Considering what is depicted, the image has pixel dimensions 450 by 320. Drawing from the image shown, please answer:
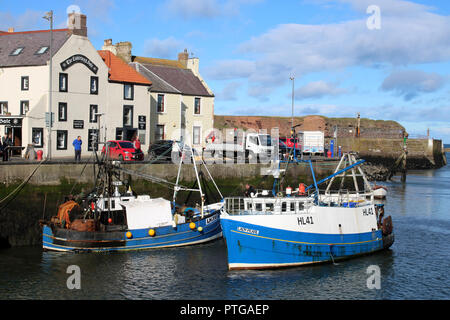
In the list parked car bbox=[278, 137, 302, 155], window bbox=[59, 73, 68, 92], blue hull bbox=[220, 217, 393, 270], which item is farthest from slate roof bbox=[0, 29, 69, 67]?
blue hull bbox=[220, 217, 393, 270]

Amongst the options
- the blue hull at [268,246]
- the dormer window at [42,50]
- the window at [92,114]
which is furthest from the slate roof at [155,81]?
the blue hull at [268,246]

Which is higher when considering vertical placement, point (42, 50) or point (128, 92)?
point (42, 50)

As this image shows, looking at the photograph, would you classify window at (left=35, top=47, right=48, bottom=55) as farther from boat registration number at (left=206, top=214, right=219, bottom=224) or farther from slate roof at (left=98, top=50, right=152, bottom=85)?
boat registration number at (left=206, top=214, right=219, bottom=224)

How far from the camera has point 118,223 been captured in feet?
102

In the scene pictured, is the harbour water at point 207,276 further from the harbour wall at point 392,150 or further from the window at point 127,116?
the harbour wall at point 392,150

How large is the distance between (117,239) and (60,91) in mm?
19632

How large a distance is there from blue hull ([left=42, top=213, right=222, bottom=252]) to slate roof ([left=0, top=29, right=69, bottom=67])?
1957 cm

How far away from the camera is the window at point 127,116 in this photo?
48.9 m

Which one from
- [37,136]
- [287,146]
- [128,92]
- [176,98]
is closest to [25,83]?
[37,136]

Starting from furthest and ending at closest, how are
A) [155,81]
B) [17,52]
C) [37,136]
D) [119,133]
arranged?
[155,81] → [119,133] → [17,52] → [37,136]

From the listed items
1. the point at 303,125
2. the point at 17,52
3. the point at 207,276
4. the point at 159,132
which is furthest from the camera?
the point at 303,125

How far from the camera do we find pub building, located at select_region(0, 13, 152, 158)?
139ft

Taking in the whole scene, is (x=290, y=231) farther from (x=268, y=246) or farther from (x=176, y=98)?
(x=176, y=98)
